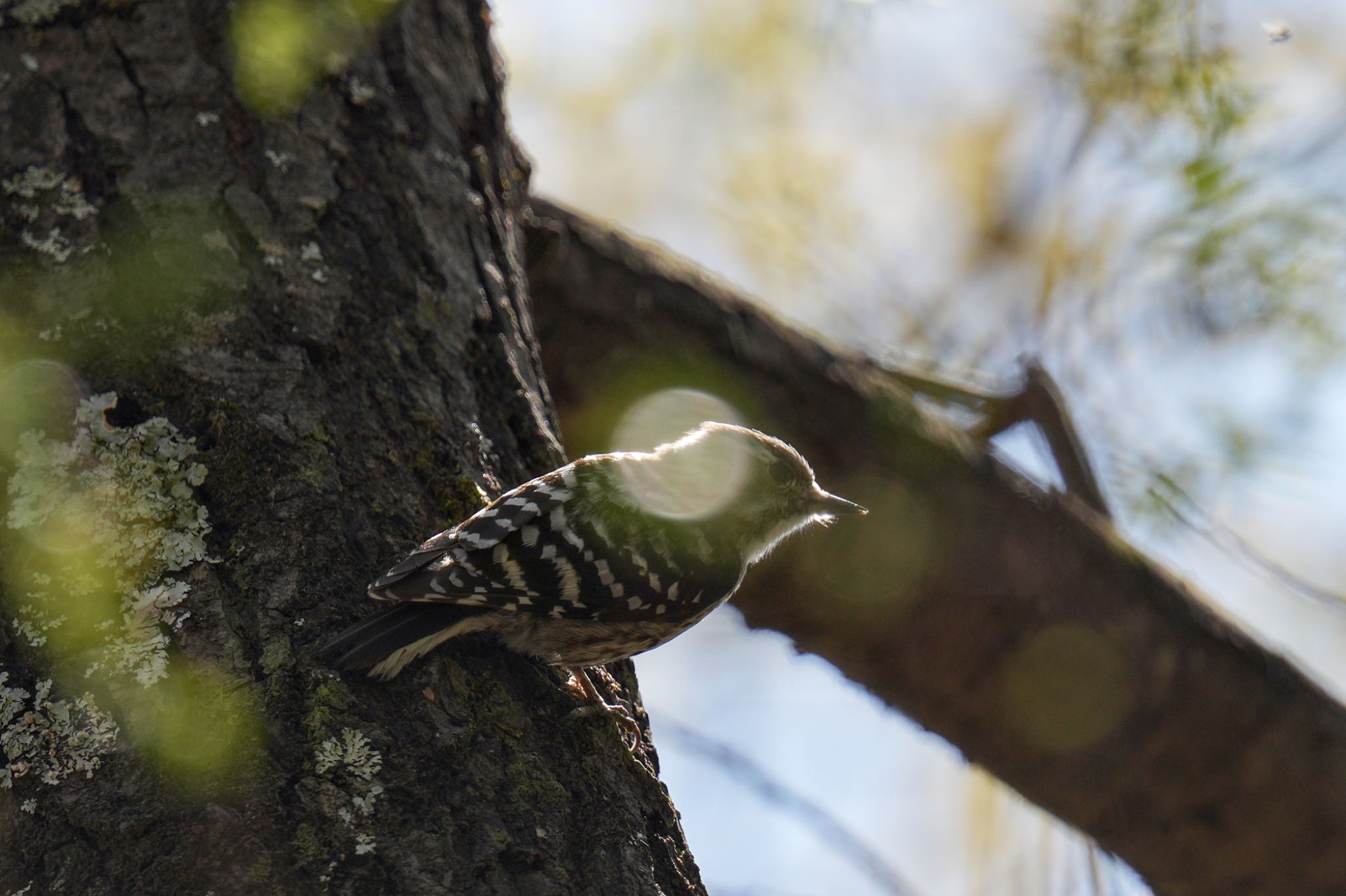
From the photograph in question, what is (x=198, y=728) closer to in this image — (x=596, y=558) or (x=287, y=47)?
(x=596, y=558)

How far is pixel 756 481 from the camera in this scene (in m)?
3.30

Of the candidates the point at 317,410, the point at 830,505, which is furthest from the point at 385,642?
the point at 830,505

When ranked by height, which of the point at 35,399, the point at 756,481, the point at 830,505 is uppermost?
the point at 35,399

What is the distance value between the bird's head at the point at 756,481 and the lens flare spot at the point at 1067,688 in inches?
32.5

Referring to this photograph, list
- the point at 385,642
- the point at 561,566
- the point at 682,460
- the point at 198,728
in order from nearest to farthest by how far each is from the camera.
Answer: the point at 198,728, the point at 385,642, the point at 561,566, the point at 682,460

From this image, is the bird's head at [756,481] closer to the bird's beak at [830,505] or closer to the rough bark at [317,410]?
the bird's beak at [830,505]

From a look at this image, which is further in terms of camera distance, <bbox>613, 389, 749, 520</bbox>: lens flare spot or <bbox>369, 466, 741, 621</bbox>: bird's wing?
<bbox>613, 389, 749, 520</bbox>: lens flare spot

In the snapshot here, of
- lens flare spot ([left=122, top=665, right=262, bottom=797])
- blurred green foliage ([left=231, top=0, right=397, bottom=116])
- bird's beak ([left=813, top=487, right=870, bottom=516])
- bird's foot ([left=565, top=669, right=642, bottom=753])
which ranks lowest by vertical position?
bird's beak ([left=813, top=487, right=870, bottom=516])

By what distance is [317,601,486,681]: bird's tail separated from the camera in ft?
6.02

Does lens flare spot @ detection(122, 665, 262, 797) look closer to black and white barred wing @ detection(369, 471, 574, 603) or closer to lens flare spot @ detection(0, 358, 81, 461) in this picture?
black and white barred wing @ detection(369, 471, 574, 603)

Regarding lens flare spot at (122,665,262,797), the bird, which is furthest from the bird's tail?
lens flare spot at (122,665,262,797)

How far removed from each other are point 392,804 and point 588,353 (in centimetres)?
191

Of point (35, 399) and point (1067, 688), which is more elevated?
point (35, 399)

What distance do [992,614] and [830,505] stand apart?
68 cm
